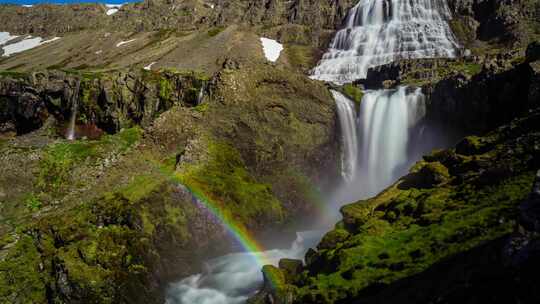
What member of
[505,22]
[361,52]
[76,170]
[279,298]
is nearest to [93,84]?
[76,170]

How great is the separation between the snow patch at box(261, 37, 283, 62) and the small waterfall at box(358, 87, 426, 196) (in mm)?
85888

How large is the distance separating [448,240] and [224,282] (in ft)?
49.3

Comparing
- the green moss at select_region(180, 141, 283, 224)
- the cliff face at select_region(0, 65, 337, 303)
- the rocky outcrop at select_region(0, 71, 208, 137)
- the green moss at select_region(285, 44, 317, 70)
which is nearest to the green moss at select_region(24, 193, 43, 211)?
the cliff face at select_region(0, 65, 337, 303)

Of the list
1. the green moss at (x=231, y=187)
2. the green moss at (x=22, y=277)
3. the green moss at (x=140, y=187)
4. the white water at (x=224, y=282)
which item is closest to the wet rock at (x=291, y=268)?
the white water at (x=224, y=282)

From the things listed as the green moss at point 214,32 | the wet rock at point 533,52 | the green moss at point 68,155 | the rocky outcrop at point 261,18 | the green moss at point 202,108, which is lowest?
the green moss at point 68,155

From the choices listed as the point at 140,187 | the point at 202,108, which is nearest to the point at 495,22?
the point at 202,108

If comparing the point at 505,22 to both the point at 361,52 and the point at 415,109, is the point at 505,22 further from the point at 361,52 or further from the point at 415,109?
the point at 415,109

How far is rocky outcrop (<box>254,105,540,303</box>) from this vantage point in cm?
1105

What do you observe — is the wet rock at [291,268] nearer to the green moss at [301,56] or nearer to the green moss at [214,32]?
the green moss at [301,56]

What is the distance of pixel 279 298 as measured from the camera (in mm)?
21562

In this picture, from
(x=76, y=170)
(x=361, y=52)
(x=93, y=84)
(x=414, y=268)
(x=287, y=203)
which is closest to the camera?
(x=414, y=268)

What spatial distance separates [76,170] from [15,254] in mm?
8505

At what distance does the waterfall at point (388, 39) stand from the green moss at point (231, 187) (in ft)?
251

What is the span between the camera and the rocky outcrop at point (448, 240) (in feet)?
36.3
